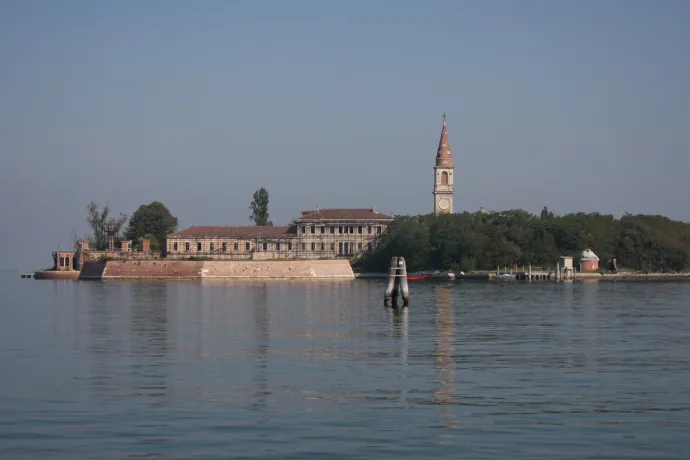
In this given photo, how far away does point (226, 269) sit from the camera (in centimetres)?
13212

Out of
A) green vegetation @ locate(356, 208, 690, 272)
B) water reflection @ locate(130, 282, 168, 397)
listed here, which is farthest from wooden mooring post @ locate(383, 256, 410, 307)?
green vegetation @ locate(356, 208, 690, 272)

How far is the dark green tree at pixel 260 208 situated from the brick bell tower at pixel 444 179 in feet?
103

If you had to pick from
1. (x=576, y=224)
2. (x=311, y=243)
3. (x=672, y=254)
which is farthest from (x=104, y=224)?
(x=672, y=254)

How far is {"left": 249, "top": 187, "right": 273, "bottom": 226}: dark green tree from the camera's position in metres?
167

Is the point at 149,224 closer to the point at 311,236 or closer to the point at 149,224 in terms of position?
the point at 149,224

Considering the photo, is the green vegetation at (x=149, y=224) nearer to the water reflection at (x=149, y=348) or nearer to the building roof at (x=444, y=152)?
Result: the building roof at (x=444, y=152)

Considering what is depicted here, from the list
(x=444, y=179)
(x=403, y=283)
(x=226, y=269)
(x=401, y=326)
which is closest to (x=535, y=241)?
(x=444, y=179)

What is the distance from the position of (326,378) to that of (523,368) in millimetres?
5976

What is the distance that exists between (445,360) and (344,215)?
11808 centimetres

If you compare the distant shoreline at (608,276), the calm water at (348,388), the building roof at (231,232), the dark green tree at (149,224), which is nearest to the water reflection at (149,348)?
the calm water at (348,388)

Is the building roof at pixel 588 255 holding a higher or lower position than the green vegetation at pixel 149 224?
lower

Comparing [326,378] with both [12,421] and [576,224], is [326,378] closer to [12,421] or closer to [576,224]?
[12,421]

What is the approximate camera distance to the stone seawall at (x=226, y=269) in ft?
429

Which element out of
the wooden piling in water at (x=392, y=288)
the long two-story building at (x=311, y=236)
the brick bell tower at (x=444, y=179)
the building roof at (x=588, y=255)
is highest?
the brick bell tower at (x=444, y=179)
